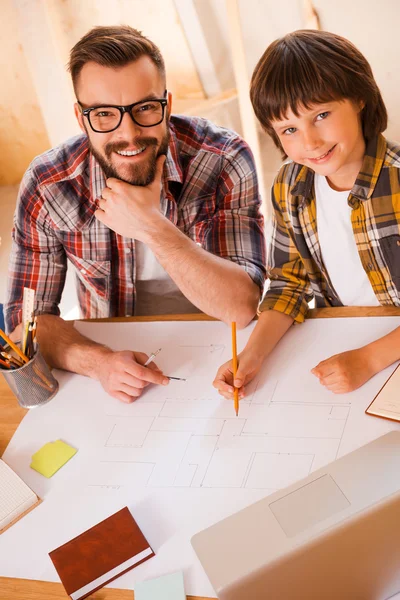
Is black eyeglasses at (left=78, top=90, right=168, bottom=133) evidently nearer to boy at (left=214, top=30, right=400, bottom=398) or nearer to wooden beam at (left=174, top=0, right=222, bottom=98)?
boy at (left=214, top=30, right=400, bottom=398)

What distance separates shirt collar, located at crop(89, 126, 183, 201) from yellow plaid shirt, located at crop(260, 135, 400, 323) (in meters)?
0.30

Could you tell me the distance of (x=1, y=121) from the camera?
150 inches

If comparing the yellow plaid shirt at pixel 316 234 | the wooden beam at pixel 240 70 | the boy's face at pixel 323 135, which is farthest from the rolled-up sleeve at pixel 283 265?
the wooden beam at pixel 240 70

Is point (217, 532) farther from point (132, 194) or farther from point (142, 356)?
point (132, 194)

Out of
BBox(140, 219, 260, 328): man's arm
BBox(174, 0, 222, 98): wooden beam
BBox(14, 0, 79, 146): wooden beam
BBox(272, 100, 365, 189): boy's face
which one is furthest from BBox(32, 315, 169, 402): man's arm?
BBox(174, 0, 222, 98): wooden beam

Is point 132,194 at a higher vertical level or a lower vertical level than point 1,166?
higher

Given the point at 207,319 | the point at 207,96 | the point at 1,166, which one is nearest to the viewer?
the point at 207,319

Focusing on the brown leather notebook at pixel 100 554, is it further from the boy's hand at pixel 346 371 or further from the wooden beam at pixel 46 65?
the wooden beam at pixel 46 65

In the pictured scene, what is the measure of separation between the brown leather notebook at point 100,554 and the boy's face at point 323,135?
742 mm

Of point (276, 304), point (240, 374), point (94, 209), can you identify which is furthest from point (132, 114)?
point (240, 374)

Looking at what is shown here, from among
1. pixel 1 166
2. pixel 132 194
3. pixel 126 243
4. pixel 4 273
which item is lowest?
pixel 4 273

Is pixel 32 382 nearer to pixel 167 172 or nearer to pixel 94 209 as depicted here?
pixel 94 209

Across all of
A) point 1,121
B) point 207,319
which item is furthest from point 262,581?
point 1,121

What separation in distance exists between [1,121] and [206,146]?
258 centimetres
